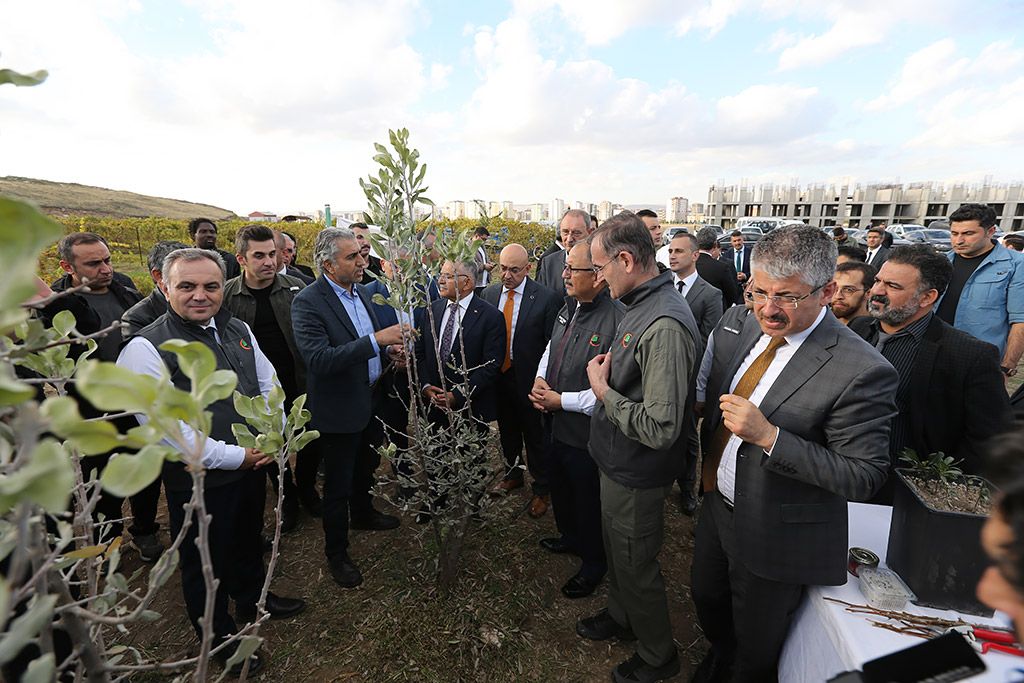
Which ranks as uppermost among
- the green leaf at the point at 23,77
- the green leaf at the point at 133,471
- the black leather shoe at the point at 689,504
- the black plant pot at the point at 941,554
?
the green leaf at the point at 23,77

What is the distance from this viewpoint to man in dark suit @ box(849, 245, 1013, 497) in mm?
2457

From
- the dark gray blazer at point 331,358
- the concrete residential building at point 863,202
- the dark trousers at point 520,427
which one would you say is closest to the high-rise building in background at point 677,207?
the concrete residential building at point 863,202

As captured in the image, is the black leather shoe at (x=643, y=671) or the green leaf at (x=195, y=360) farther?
the black leather shoe at (x=643, y=671)

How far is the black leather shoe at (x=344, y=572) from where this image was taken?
3365 millimetres

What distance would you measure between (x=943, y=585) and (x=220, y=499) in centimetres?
330

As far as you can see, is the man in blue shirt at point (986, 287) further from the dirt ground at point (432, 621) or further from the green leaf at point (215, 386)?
the green leaf at point (215, 386)

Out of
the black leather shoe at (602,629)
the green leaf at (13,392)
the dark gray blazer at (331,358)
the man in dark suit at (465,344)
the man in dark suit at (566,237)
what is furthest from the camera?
the man in dark suit at (566,237)

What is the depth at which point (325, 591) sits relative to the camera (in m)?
3.36

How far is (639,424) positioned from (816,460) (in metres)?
0.73

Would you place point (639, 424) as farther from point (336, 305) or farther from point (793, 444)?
point (336, 305)

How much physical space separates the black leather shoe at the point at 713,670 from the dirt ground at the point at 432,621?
0.16 meters

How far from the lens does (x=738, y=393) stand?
2250 millimetres

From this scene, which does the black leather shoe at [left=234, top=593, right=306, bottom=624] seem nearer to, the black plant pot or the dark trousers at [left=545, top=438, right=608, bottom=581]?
the dark trousers at [left=545, top=438, right=608, bottom=581]

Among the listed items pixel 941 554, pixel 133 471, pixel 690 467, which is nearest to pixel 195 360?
pixel 133 471
